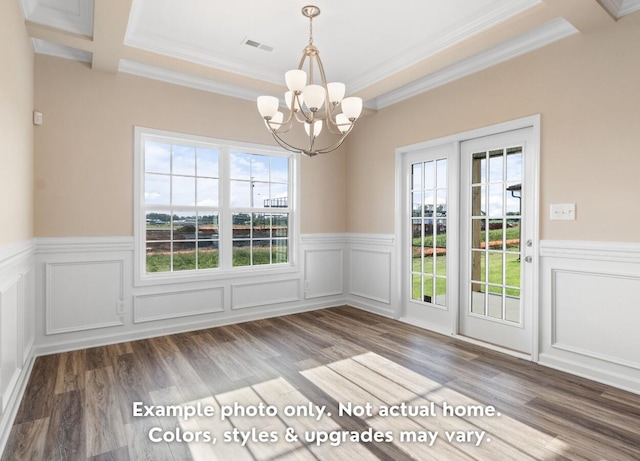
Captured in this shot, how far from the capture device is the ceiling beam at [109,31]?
2.54 m

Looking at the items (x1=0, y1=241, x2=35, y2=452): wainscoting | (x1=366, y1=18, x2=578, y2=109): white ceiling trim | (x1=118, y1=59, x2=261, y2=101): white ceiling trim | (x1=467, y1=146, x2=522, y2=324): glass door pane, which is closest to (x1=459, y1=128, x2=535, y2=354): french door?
(x1=467, y1=146, x2=522, y2=324): glass door pane

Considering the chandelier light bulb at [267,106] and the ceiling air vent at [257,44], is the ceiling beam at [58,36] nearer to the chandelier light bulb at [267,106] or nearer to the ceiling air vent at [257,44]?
the ceiling air vent at [257,44]

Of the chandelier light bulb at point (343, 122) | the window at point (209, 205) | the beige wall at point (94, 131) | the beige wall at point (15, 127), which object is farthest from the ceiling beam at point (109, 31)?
the chandelier light bulb at point (343, 122)

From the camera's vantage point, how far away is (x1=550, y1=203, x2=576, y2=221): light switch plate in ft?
9.91

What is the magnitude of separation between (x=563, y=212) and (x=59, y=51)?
4.62 metres

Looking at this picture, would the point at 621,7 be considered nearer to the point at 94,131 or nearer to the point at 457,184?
the point at 457,184

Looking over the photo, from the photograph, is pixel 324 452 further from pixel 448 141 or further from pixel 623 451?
pixel 448 141

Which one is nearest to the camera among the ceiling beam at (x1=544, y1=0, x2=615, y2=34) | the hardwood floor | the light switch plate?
the hardwood floor

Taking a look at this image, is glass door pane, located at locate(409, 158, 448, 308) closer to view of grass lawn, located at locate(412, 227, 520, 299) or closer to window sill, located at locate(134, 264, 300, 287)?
view of grass lawn, located at locate(412, 227, 520, 299)

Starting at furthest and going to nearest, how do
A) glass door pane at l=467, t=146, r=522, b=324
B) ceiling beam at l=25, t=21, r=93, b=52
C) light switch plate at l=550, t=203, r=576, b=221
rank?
glass door pane at l=467, t=146, r=522, b=324 → light switch plate at l=550, t=203, r=576, b=221 → ceiling beam at l=25, t=21, r=93, b=52

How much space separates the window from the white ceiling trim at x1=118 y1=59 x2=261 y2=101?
558 mm

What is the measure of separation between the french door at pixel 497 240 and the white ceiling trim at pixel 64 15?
3.53m

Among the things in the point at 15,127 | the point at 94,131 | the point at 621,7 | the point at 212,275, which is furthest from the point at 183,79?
the point at 621,7

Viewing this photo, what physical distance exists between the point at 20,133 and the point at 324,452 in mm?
3000
